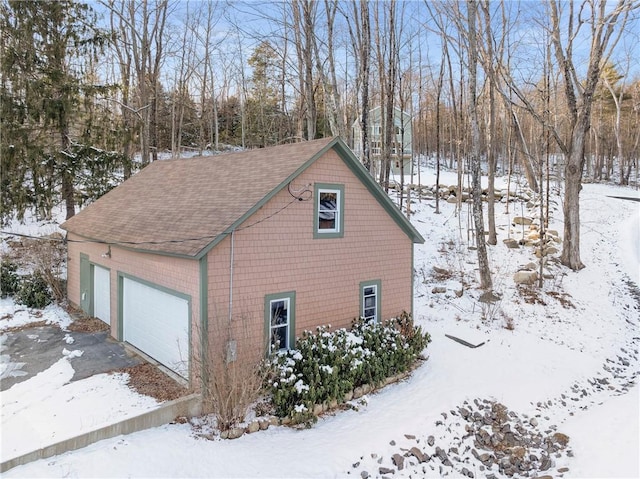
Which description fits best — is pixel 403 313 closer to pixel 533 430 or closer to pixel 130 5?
pixel 533 430

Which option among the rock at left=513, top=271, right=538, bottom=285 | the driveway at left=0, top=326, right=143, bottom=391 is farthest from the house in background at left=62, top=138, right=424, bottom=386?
the rock at left=513, top=271, right=538, bottom=285

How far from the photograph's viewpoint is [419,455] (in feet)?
23.5

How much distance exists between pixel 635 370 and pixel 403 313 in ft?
21.4

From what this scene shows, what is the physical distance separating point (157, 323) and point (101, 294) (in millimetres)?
3985

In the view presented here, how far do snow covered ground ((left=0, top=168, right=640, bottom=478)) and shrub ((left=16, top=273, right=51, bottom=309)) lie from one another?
5.82 metres

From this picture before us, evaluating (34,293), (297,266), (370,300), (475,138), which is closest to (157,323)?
(297,266)

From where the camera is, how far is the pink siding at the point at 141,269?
801 cm

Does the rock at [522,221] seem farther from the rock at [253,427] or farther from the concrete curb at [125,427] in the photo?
the concrete curb at [125,427]

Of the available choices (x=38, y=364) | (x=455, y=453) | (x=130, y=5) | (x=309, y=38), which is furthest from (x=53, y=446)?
(x=130, y=5)

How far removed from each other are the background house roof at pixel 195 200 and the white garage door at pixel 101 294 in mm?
1137

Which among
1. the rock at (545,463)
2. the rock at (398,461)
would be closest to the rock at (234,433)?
→ the rock at (398,461)

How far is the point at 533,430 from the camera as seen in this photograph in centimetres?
829

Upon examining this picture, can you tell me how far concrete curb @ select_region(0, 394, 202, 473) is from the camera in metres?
5.91

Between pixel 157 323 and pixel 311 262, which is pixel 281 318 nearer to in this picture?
pixel 311 262
